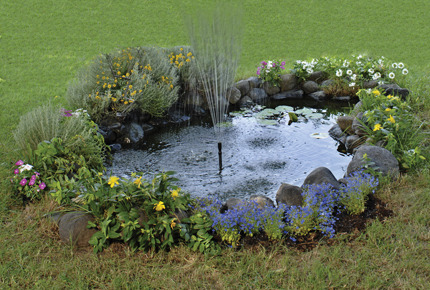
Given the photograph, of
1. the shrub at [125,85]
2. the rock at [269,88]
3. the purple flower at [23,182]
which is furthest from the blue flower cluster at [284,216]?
the rock at [269,88]

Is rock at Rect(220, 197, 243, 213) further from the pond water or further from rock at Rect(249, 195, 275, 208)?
the pond water

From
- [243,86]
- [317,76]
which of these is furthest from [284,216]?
[317,76]

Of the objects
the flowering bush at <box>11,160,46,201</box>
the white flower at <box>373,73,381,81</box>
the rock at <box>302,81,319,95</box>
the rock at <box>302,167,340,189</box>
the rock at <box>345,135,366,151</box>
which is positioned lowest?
the rock at <box>345,135,366,151</box>

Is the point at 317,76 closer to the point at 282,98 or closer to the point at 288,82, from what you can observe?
the point at 288,82

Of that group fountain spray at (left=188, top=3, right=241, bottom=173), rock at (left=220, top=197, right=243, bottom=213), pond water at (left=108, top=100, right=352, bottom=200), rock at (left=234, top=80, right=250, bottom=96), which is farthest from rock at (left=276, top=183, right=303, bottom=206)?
rock at (left=234, top=80, right=250, bottom=96)

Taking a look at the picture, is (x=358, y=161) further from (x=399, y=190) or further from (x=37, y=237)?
(x=37, y=237)

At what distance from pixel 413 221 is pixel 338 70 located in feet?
17.0

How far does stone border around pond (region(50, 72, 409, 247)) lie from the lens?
381cm

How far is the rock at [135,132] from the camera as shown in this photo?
659cm

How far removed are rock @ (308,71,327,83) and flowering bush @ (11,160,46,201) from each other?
641cm

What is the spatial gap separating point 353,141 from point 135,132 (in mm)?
3366

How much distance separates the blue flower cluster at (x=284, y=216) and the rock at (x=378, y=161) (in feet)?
1.92

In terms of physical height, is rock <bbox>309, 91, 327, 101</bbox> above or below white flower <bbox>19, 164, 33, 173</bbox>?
below

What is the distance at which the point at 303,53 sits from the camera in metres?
11.5
